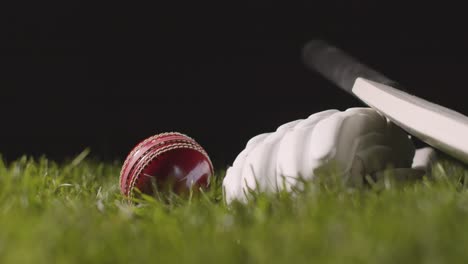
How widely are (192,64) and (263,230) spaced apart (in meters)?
2.44

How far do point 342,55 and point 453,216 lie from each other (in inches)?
54.7

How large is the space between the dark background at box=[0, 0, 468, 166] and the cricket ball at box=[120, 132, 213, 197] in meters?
1.39

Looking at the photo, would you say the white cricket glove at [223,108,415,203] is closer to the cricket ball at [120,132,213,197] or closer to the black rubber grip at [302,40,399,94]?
the cricket ball at [120,132,213,197]

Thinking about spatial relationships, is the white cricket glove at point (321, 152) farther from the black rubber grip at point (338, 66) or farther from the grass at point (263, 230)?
the black rubber grip at point (338, 66)

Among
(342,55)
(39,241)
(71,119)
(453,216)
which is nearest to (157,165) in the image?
(39,241)

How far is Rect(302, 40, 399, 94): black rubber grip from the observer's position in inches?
74.0

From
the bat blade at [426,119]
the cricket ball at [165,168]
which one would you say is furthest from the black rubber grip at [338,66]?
the cricket ball at [165,168]

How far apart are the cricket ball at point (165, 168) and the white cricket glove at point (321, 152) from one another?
5.0 inches

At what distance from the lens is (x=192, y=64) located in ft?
10.9

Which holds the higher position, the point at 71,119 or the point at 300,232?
the point at 300,232

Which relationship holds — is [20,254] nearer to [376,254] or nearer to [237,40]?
[376,254]

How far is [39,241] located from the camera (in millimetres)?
886

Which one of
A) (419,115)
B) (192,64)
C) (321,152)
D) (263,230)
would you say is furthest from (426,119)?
(192,64)

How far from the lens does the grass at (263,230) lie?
79 centimetres
